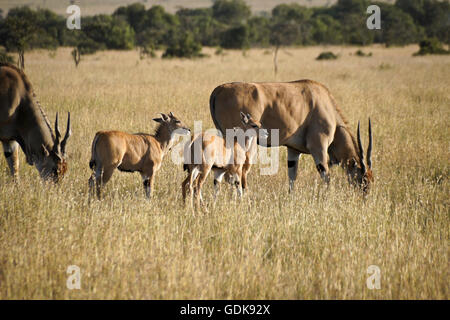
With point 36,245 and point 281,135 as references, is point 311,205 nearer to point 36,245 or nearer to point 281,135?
point 281,135

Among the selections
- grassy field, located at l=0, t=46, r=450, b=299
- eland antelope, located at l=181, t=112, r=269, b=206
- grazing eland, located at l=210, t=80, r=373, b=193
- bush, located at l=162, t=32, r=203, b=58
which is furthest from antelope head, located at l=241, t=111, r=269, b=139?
bush, located at l=162, t=32, r=203, b=58

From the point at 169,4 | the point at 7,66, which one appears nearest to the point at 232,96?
the point at 7,66

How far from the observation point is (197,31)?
4912 centimetres

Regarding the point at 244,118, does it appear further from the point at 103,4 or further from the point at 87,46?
the point at 103,4

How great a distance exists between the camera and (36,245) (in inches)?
206

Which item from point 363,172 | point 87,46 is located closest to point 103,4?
point 87,46

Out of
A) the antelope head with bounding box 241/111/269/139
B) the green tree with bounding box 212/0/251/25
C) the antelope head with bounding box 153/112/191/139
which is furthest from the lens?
the green tree with bounding box 212/0/251/25

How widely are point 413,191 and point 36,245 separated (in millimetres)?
5247

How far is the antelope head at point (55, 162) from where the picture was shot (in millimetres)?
7426

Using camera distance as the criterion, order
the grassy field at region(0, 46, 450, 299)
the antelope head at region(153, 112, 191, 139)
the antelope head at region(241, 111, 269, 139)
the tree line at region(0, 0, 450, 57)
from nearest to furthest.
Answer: the grassy field at region(0, 46, 450, 299)
the antelope head at region(241, 111, 269, 139)
the antelope head at region(153, 112, 191, 139)
the tree line at region(0, 0, 450, 57)

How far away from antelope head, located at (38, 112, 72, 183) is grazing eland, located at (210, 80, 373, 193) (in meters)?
2.25

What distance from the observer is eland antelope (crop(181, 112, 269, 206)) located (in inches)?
293

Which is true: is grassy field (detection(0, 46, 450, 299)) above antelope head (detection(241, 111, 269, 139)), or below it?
below

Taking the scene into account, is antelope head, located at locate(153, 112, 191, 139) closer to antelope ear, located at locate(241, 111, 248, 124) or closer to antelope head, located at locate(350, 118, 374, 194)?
antelope ear, located at locate(241, 111, 248, 124)
